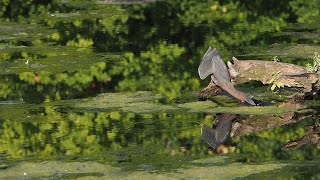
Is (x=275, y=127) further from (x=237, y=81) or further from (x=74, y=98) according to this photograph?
(x=74, y=98)

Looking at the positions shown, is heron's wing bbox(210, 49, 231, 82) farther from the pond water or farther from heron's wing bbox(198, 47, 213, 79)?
the pond water

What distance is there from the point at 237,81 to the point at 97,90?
1946mm

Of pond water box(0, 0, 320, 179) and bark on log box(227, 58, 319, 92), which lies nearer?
pond water box(0, 0, 320, 179)

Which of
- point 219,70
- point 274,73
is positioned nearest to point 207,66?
point 219,70

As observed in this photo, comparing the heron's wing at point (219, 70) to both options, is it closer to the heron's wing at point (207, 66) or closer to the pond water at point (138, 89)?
the heron's wing at point (207, 66)

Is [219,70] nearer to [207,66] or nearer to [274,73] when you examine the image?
[207,66]

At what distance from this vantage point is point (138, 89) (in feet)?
42.8

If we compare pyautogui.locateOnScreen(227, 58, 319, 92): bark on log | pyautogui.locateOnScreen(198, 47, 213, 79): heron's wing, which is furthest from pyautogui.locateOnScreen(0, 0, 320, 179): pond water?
pyautogui.locateOnScreen(198, 47, 213, 79): heron's wing

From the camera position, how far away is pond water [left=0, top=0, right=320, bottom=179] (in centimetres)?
966

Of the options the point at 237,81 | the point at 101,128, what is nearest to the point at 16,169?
the point at 101,128

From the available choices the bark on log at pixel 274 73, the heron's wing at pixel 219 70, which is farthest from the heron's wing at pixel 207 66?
the bark on log at pixel 274 73

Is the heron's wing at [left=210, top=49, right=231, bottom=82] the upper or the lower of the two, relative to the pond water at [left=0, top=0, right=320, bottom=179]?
upper

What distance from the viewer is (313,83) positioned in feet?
37.8

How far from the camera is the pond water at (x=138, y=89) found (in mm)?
9664
